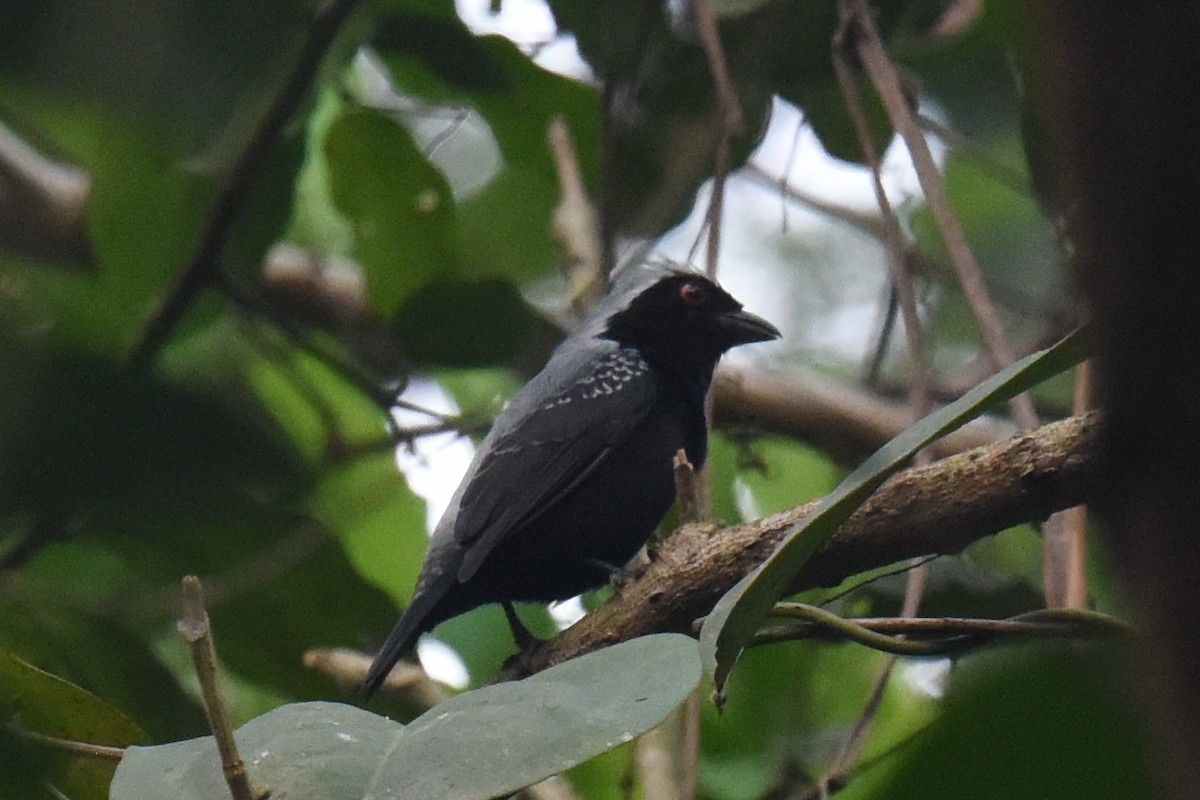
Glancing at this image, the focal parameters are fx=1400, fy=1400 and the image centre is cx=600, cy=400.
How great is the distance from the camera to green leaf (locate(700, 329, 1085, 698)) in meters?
1.70

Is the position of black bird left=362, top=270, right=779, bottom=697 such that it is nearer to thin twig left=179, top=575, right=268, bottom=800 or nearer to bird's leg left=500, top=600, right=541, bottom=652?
bird's leg left=500, top=600, right=541, bottom=652

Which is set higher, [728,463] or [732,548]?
[732,548]

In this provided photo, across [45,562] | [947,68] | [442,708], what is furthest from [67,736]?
[947,68]

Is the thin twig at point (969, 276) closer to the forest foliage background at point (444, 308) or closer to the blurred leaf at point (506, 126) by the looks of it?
the forest foliage background at point (444, 308)

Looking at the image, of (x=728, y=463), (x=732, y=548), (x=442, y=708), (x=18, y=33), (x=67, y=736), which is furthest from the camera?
(x=728, y=463)

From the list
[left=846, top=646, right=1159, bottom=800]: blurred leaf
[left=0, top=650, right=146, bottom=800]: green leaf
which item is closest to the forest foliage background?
[left=0, top=650, right=146, bottom=800]: green leaf

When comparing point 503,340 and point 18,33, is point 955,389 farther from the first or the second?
point 18,33

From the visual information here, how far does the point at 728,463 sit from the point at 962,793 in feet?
14.0

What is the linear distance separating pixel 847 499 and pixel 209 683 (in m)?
0.76

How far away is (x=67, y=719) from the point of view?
2.24 metres

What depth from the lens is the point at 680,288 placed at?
510 cm

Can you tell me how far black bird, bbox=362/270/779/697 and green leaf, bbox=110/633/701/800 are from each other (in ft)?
6.90

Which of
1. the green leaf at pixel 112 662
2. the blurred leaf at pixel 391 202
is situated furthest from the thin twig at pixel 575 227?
the green leaf at pixel 112 662

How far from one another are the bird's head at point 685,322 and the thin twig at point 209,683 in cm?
347
